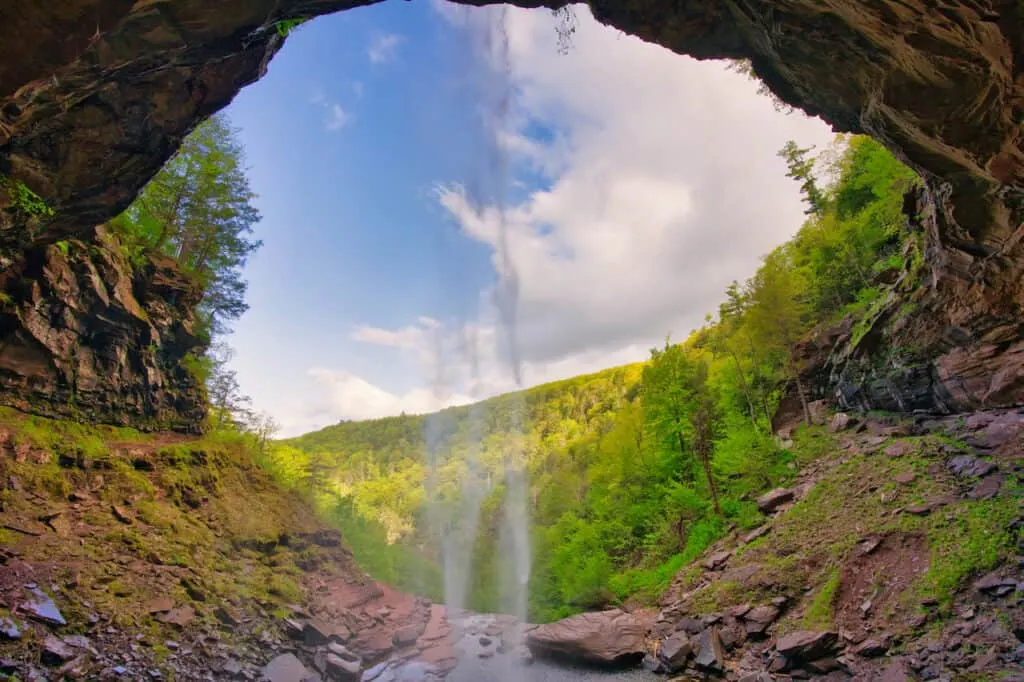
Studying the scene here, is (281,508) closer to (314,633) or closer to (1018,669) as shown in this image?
(314,633)

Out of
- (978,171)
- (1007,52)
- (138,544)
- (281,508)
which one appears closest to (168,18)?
(138,544)

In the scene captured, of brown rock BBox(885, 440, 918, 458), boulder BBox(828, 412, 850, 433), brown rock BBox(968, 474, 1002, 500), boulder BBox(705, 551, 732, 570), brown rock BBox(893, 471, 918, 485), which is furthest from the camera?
boulder BBox(828, 412, 850, 433)

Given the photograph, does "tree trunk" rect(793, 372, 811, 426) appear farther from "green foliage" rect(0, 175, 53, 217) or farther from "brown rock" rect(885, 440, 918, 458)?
"green foliage" rect(0, 175, 53, 217)

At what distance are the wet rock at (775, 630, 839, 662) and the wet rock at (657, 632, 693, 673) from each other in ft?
9.76

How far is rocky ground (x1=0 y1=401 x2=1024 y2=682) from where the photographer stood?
8062 mm

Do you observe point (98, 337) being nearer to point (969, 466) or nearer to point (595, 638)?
point (595, 638)

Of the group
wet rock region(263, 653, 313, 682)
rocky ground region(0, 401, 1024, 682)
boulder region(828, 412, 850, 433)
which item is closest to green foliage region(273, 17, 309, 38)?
rocky ground region(0, 401, 1024, 682)

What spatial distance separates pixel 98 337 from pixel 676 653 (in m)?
21.5

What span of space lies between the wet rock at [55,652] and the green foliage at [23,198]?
348 inches

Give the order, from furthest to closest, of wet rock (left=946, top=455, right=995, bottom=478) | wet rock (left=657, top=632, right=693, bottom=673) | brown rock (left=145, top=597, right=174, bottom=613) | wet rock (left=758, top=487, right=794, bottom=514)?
1. wet rock (left=758, top=487, right=794, bottom=514)
2. wet rock (left=657, top=632, right=693, bottom=673)
3. brown rock (left=145, top=597, right=174, bottom=613)
4. wet rock (left=946, top=455, right=995, bottom=478)

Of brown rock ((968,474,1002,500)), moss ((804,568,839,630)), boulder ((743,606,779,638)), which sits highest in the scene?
brown rock ((968,474,1002,500))

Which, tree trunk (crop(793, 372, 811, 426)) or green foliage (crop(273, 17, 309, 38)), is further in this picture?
tree trunk (crop(793, 372, 811, 426))

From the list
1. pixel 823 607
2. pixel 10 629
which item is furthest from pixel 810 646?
pixel 10 629

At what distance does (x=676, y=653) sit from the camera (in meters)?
11.4
